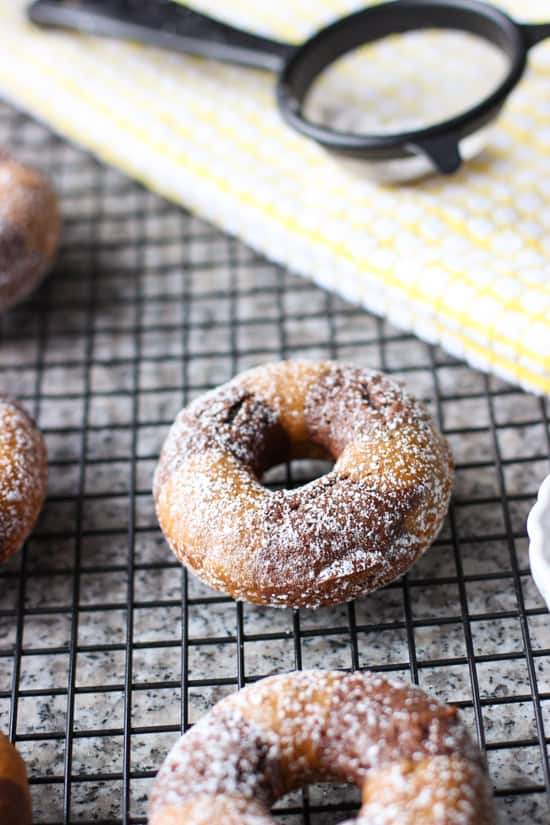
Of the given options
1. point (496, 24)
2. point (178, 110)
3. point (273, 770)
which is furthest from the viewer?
point (178, 110)

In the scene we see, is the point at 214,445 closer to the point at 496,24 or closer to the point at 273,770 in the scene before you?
the point at 273,770

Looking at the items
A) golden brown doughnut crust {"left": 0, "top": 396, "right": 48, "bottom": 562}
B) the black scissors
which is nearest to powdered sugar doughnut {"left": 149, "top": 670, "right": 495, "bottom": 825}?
golden brown doughnut crust {"left": 0, "top": 396, "right": 48, "bottom": 562}

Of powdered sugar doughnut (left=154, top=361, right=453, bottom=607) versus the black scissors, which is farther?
the black scissors

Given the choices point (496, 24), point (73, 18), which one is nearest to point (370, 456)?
point (496, 24)

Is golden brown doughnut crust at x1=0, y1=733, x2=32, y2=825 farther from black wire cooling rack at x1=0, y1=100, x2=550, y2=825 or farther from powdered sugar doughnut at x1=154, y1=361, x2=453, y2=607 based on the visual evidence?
powdered sugar doughnut at x1=154, y1=361, x2=453, y2=607

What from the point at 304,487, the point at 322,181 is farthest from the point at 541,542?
the point at 322,181

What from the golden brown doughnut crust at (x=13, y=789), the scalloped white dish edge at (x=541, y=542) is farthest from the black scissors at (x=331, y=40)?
the golden brown doughnut crust at (x=13, y=789)
